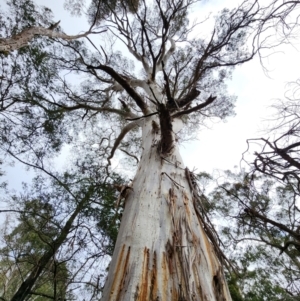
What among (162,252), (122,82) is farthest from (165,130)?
(162,252)

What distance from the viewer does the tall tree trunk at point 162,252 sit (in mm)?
954

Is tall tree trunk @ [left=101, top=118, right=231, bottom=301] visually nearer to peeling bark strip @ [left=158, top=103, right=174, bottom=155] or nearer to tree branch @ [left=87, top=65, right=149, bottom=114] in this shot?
peeling bark strip @ [left=158, top=103, right=174, bottom=155]

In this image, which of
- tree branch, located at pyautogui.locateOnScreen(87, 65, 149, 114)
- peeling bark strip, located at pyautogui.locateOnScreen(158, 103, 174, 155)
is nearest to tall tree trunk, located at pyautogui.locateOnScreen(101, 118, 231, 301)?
peeling bark strip, located at pyautogui.locateOnScreen(158, 103, 174, 155)

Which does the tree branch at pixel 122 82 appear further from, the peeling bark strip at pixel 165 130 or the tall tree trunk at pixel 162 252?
the tall tree trunk at pixel 162 252

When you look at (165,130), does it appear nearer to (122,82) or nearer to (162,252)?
(122,82)

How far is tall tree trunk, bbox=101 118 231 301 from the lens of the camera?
0.95 m

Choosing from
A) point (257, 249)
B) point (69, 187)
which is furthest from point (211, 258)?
point (257, 249)

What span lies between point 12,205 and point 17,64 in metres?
2.47

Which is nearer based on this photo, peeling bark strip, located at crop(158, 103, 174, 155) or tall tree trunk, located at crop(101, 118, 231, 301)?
tall tree trunk, located at crop(101, 118, 231, 301)

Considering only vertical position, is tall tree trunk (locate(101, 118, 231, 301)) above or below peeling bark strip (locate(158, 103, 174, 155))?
below

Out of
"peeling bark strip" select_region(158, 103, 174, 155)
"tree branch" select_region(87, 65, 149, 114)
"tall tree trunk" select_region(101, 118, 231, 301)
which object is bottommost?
"tall tree trunk" select_region(101, 118, 231, 301)

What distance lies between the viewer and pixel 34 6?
467 cm

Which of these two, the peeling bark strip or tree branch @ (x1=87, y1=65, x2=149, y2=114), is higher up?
tree branch @ (x1=87, y1=65, x2=149, y2=114)

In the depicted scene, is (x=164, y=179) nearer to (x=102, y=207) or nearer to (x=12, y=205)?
(x=102, y=207)
